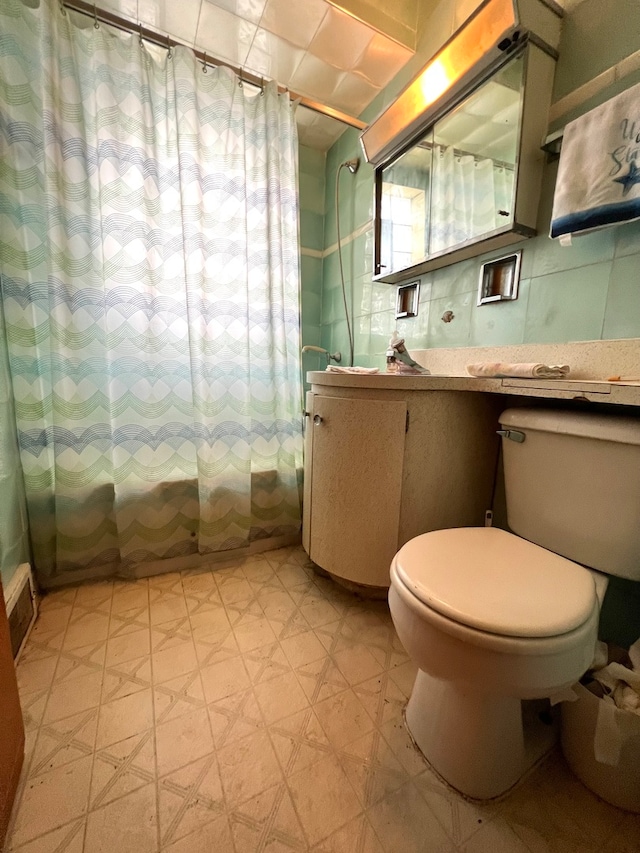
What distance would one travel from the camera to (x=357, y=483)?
3.64ft

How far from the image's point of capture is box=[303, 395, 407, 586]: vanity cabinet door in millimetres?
1046

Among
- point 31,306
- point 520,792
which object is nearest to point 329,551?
point 520,792

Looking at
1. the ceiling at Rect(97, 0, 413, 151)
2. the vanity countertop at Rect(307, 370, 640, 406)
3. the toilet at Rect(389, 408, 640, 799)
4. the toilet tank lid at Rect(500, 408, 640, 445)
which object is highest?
the ceiling at Rect(97, 0, 413, 151)

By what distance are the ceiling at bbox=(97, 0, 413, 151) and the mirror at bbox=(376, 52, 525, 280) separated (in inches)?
16.0

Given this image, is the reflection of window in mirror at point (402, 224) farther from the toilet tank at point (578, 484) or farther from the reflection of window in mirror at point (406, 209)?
the toilet tank at point (578, 484)

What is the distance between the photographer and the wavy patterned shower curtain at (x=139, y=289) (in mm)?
1108

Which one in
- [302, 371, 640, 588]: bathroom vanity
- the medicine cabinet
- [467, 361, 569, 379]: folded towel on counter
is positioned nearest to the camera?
[467, 361, 569, 379]: folded towel on counter

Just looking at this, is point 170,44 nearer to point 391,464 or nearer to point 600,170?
point 600,170

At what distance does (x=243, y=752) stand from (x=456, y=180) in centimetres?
181

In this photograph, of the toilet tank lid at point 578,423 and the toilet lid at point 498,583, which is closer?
the toilet lid at point 498,583

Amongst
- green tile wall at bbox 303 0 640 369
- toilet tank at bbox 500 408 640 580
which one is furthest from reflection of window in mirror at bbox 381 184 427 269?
toilet tank at bbox 500 408 640 580

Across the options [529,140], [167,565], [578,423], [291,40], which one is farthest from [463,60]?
[167,565]

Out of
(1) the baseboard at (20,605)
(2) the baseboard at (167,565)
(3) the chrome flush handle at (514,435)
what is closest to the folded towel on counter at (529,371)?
(3) the chrome flush handle at (514,435)

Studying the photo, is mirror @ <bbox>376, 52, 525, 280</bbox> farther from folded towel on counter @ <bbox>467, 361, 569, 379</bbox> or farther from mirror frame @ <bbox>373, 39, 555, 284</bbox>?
folded towel on counter @ <bbox>467, 361, 569, 379</bbox>
